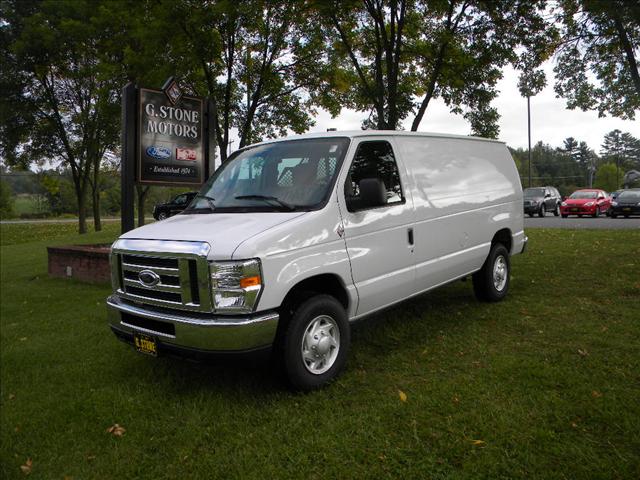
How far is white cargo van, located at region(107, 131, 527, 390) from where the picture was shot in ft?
11.3

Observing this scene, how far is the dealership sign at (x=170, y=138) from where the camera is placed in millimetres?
8016

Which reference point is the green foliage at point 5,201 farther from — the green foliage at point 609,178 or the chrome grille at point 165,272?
the green foliage at point 609,178

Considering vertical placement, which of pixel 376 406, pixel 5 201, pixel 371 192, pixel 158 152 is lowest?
pixel 376 406

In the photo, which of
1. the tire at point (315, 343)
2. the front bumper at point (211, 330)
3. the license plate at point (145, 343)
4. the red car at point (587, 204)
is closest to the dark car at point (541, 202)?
the red car at point (587, 204)

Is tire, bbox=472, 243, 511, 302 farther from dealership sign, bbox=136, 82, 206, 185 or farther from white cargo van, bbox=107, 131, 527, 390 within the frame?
dealership sign, bbox=136, 82, 206, 185

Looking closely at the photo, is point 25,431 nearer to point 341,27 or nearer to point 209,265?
point 209,265

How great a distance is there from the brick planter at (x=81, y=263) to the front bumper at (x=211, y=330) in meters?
5.86

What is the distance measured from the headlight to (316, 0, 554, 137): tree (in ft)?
30.2

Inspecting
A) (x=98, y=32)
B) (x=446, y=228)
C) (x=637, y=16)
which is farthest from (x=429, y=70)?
→ (x=98, y=32)

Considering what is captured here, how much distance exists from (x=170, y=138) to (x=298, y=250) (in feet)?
18.4

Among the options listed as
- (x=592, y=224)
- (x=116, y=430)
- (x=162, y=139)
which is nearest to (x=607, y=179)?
(x=592, y=224)

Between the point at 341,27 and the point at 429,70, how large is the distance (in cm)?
251

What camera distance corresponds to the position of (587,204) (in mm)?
24391

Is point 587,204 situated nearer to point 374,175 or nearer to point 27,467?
point 374,175
